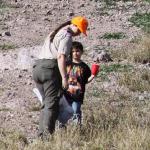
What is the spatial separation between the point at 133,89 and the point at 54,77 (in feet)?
9.76

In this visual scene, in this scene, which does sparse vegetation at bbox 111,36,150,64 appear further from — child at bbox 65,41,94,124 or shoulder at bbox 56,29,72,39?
shoulder at bbox 56,29,72,39

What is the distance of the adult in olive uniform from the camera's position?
27.8 feet

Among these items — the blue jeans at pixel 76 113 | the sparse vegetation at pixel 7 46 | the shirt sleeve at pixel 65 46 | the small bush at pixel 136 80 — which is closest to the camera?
the shirt sleeve at pixel 65 46

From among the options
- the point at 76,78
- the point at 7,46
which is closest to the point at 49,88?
the point at 76,78

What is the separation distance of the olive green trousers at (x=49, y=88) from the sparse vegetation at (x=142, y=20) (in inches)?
299

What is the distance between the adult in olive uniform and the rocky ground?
1.85 feet

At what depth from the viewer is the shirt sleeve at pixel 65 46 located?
27.3ft

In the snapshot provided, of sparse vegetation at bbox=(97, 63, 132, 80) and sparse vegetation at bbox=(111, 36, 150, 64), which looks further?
sparse vegetation at bbox=(111, 36, 150, 64)

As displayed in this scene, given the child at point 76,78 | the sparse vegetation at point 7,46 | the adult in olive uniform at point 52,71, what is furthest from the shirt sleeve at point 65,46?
the sparse vegetation at point 7,46

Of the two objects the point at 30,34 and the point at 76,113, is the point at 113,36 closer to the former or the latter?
the point at 30,34

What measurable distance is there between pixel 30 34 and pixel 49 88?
7.44 m

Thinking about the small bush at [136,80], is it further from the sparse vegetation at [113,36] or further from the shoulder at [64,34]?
the sparse vegetation at [113,36]

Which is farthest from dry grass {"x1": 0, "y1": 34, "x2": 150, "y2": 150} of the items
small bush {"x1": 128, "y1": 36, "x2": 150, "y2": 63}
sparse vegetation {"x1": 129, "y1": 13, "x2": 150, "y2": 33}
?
sparse vegetation {"x1": 129, "y1": 13, "x2": 150, "y2": 33}

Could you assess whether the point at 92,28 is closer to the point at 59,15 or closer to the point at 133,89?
the point at 59,15
